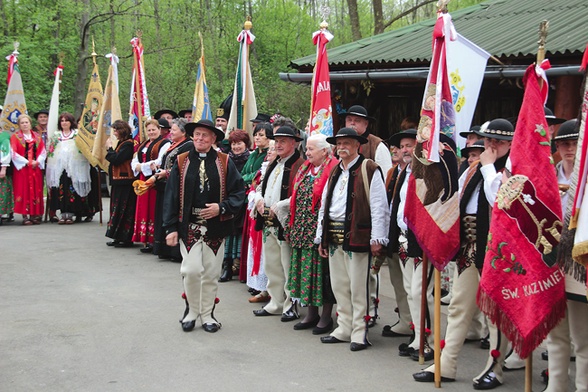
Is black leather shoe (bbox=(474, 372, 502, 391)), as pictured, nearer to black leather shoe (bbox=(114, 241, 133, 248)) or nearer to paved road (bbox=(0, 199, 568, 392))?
paved road (bbox=(0, 199, 568, 392))

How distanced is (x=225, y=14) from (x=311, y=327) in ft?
70.5

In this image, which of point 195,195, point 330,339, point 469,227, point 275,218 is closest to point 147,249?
point 275,218

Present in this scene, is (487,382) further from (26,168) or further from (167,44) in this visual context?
(167,44)

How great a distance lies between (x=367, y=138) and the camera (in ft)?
26.3

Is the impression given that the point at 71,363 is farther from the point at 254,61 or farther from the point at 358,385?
the point at 254,61

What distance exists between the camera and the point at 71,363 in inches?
244

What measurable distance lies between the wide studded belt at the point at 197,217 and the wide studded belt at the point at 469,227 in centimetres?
274

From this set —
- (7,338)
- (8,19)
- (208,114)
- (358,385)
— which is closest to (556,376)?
(358,385)

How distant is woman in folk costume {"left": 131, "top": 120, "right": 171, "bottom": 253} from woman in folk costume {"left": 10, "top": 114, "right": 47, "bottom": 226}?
3.62m

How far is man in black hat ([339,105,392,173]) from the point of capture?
7816 millimetres

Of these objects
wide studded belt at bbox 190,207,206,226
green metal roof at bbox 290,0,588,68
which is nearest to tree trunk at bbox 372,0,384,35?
green metal roof at bbox 290,0,588,68

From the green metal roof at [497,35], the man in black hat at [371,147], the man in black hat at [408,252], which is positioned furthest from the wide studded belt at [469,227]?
the green metal roof at [497,35]

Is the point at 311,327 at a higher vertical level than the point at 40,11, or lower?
lower

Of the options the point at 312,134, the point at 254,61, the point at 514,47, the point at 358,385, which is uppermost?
the point at 254,61
